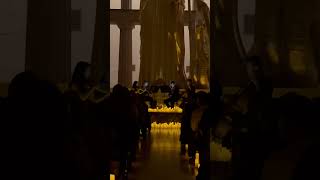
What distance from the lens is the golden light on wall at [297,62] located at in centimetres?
637

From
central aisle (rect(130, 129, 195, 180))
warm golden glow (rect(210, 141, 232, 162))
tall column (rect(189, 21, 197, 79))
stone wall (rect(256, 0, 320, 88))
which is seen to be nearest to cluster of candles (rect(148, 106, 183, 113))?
tall column (rect(189, 21, 197, 79))

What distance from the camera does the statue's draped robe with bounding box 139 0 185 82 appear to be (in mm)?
17094

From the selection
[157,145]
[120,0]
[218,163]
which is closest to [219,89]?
[218,163]

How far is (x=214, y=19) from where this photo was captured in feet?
21.3

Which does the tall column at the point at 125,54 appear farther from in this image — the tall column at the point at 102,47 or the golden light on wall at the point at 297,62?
the golden light on wall at the point at 297,62

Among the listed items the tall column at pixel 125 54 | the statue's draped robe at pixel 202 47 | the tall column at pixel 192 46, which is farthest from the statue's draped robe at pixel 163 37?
the tall column at pixel 125 54

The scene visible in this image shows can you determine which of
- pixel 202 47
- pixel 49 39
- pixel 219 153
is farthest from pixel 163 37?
pixel 219 153

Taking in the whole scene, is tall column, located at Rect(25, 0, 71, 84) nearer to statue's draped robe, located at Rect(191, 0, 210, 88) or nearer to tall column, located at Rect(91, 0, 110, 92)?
tall column, located at Rect(91, 0, 110, 92)

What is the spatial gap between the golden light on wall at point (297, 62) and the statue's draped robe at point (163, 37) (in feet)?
34.7

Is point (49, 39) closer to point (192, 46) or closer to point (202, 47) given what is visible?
point (202, 47)

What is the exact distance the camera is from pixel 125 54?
64.1 feet

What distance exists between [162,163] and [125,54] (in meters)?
12.3

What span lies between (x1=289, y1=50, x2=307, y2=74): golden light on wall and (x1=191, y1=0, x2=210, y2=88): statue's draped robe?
386 inches

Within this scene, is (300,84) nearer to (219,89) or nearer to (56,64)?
(219,89)
